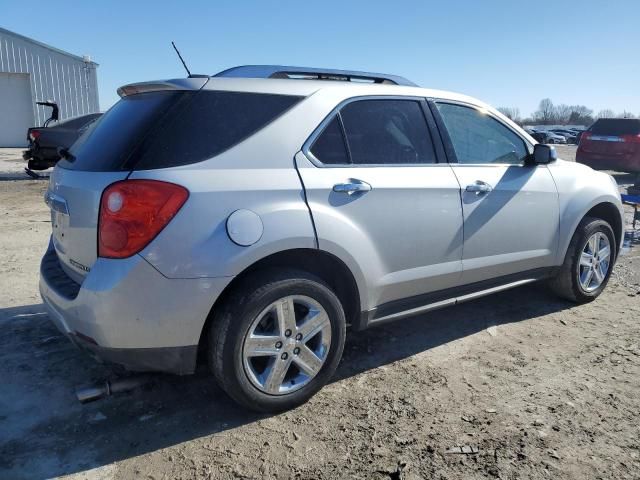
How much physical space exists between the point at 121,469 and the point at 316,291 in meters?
1.26

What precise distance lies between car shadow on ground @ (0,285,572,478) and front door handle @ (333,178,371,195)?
1.19 metres

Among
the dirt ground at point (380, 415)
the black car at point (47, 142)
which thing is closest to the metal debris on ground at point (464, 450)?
the dirt ground at point (380, 415)

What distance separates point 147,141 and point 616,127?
14714mm

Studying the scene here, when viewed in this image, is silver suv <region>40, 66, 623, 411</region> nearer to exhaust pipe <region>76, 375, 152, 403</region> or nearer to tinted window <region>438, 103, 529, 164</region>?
tinted window <region>438, 103, 529, 164</region>

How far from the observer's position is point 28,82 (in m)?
23.5

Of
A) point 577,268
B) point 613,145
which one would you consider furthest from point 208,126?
point 613,145

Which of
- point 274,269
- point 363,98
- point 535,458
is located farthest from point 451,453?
point 363,98

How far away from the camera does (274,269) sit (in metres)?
2.73

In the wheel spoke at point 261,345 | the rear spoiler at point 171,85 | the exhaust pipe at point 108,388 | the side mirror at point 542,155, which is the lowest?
the exhaust pipe at point 108,388

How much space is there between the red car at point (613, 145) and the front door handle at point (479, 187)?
12.0 metres

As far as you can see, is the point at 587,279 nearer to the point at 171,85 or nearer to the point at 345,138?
the point at 345,138

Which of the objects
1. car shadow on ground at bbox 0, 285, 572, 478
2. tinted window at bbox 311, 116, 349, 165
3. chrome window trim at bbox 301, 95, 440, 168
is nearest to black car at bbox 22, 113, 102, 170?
car shadow on ground at bbox 0, 285, 572, 478

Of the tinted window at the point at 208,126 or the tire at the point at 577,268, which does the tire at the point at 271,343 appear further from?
the tire at the point at 577,268

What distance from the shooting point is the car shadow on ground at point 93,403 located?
2.51m
